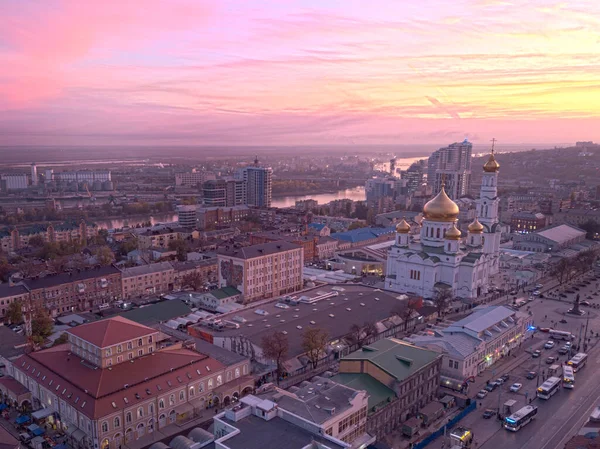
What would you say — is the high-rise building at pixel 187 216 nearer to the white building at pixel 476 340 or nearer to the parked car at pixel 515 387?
the white building at pixel 476 340

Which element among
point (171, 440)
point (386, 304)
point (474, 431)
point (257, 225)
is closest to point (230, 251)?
point (386, 304)

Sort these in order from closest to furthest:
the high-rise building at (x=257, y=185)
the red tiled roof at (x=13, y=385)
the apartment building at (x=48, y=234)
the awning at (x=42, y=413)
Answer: the awning at (x=42, y=413)
the red tiled roof at (x=13, y=385)
the apartment building at (x=48, y=234)
the high-rise building at (x=257, y=185)

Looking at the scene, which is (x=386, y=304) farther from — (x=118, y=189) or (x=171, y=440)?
(x=118, y=189)

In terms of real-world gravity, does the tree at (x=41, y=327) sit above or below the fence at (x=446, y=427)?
above

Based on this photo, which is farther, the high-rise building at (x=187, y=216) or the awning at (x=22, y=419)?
the high-rise building at (x=187, y=216)

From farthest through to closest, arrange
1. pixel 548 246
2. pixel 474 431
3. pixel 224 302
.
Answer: pixel 548 246 < pixel 224 302 < pixel 474 431

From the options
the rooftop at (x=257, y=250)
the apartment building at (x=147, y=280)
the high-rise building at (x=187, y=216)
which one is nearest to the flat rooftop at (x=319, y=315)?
the rooftop at (x=257, y=250)

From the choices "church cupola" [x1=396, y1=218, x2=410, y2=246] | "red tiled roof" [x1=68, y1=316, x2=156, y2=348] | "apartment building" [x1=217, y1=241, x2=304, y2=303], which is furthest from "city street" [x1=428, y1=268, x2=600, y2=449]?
"apartment building" [x1=217, y1=241, x2=304, y2=303]

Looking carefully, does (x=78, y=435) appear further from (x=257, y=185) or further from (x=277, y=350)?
(x=257, y=185)
